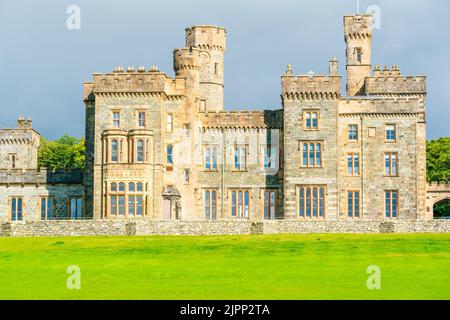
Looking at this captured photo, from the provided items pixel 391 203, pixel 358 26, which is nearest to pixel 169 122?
pixel 391 203

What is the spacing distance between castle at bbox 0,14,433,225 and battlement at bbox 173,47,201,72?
65 mm

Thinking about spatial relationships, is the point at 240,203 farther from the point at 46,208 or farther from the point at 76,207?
the point at 46,208

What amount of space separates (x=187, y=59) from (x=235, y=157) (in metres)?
7.15

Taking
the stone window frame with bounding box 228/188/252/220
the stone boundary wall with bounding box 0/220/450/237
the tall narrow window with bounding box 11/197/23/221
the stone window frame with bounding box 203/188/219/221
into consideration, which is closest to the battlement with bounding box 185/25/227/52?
the stone window frame with bounding box 203/188/219/221

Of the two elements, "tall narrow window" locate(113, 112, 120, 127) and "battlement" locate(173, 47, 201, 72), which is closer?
"tall narrow window" locate(113, 112, 120, 127)

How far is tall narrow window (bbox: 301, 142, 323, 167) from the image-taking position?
63.3m

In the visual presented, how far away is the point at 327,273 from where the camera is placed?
1314 inches

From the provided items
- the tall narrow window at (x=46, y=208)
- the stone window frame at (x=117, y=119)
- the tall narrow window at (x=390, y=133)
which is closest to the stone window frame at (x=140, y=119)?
the stone window frame at (x=117, y=119)

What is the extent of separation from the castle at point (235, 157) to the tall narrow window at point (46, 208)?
0.65ft

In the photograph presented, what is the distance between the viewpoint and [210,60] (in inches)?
3063

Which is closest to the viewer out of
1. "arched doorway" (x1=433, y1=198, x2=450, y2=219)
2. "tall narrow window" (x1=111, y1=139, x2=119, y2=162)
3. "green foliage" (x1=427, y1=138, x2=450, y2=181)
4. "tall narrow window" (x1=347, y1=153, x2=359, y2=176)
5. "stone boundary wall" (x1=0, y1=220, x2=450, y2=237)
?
"stone boundary wall" (x1=0, y1=220, x2=450, y2=237)

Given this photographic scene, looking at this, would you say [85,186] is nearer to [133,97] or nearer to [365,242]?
[133,97]

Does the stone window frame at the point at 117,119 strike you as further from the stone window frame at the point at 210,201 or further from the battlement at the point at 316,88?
the battlement at the point at 316,88

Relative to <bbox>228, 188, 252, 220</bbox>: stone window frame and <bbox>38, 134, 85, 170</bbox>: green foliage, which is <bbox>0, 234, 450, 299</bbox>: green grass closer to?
<bbox>228, 188, 252, 220</bbox>: stone window frame
